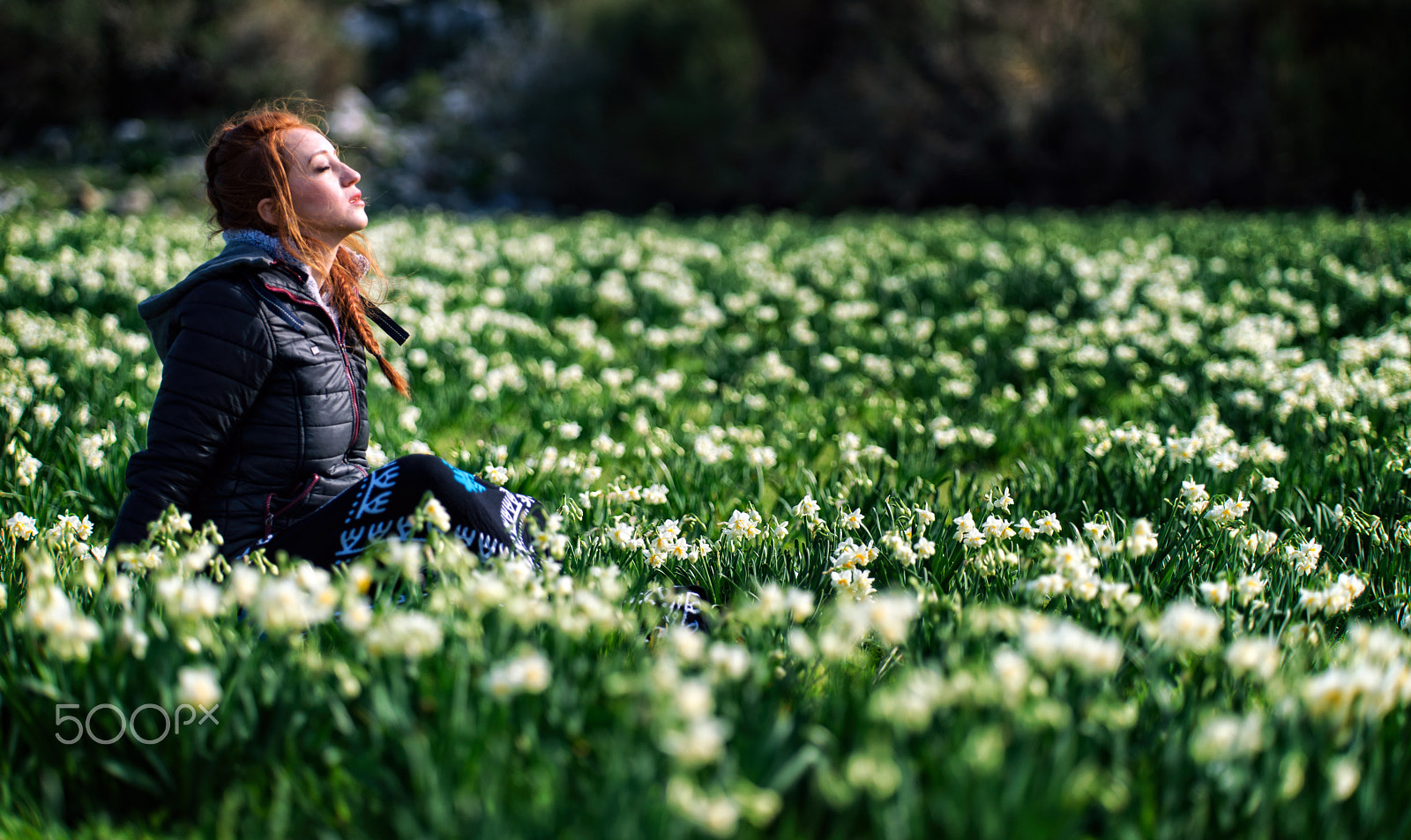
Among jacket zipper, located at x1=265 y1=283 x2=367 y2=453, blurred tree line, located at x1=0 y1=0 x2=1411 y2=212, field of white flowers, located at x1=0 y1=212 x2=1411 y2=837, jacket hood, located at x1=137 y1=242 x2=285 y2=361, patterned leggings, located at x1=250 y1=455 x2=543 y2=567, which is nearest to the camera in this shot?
field of white flowers, located at x1=0 y1=212 x2=1411 y2=837

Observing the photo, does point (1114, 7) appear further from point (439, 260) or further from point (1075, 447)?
point (1075, 447)

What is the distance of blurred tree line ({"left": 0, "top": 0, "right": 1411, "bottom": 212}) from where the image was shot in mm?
15609

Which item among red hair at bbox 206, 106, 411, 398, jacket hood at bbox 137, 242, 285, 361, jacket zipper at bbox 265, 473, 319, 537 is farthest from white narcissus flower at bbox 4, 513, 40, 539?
red hair at bbox 206, 106, 411, 398

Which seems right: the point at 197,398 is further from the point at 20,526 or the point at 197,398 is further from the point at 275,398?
the point at 20,526

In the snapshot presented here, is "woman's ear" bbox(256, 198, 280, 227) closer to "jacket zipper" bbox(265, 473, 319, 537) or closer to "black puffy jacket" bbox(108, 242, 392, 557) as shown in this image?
"black puffy jacket" bbox(108, 242, 392, 557)

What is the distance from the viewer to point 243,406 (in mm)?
2570

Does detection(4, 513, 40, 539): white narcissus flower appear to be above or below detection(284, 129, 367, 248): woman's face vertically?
below

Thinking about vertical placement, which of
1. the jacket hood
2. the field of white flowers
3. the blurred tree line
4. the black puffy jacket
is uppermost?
the blurred tree line

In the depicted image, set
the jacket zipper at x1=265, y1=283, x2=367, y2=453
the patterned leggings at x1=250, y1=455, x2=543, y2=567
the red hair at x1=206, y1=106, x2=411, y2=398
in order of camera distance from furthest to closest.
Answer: the jacket zipper at x1=265, y1=283, x2=367, y2=453
the red hair at x1=206, y1=106, x2=411, y2=398
the patterned leggings at x1=250, y1=455, x2=543, y2=567

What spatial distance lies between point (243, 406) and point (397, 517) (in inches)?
21.2

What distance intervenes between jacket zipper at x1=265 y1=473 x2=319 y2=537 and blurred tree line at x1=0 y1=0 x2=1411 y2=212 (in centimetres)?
1657

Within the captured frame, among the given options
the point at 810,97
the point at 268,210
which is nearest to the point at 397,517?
the point at 268,210

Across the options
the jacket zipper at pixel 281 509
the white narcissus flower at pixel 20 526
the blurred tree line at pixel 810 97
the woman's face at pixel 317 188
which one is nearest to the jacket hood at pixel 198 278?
the woman's face at pixel 317 188

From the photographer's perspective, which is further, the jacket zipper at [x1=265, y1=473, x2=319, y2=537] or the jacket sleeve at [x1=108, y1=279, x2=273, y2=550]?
the jacket zipper at [x1=265, y1=473, x2=319, y2=537]
